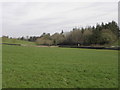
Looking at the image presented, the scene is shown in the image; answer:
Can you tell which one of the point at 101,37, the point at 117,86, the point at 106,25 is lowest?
the point at 117,86

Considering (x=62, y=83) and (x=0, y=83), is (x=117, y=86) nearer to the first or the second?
(x=62, y=83)

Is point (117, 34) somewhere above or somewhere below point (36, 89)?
above

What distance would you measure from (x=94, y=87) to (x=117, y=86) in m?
1.13

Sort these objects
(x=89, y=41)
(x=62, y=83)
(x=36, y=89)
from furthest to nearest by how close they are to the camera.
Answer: (x=89, y=41), (x=62, y=83), (x=36, y=89)

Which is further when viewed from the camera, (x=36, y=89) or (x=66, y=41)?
(x=66, y=41)

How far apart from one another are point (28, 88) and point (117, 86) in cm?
391

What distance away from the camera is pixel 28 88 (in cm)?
548

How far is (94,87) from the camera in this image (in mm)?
5820

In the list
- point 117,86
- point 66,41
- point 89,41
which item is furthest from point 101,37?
point 117,86

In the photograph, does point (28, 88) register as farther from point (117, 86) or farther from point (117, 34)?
point (117, 34)

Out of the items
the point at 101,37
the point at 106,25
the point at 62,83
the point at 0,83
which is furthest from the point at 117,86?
the point at 106,25

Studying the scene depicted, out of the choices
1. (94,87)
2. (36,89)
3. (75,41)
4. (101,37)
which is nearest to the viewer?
(36,89)

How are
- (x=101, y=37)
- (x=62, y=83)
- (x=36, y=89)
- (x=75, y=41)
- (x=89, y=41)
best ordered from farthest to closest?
(x=75, y=41)
(x=89, y=41)
(x=101, y=37)
(x=62, y=83)
(x=36, y=89)

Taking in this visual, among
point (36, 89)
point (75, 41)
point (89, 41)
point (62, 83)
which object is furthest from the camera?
point (75, 41)
